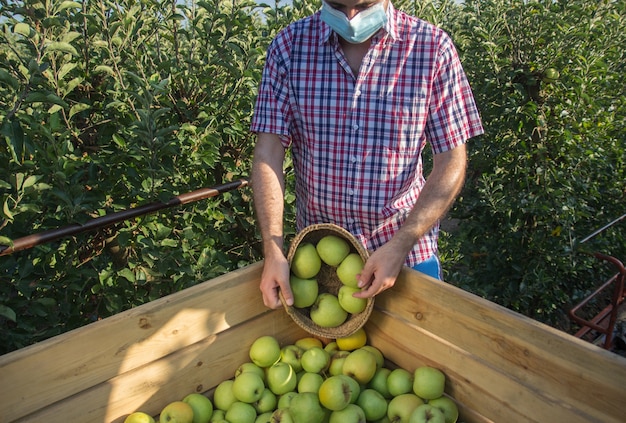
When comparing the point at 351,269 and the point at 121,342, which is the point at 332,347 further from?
the point at 121,342

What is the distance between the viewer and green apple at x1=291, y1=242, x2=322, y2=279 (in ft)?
6.07

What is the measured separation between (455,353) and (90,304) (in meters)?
1.65

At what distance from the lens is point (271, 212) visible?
1956mm

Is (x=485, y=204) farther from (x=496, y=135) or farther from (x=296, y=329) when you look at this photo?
(x=296, y=329)

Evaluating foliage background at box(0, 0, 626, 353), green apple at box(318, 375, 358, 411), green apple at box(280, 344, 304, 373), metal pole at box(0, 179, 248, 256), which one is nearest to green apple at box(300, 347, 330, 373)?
green apple at box(280, 344, 304, 373)

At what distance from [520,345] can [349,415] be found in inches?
22.4

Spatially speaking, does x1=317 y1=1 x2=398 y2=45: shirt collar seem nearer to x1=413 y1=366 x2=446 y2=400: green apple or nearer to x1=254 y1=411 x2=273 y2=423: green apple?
x1=413 y1=366 x2=446 y2=400: green apple

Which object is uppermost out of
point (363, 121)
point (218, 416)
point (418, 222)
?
point (363, 121)

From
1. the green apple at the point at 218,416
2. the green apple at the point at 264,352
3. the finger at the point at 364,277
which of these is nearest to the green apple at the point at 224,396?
the green apple at the point at 218,416

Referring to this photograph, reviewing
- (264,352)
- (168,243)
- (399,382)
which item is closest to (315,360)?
(264,352)

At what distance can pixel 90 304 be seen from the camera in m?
2.42

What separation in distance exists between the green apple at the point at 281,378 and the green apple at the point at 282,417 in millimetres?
122

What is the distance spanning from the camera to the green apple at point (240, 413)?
1.73m

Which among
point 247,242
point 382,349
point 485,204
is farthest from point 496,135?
point 382,349
